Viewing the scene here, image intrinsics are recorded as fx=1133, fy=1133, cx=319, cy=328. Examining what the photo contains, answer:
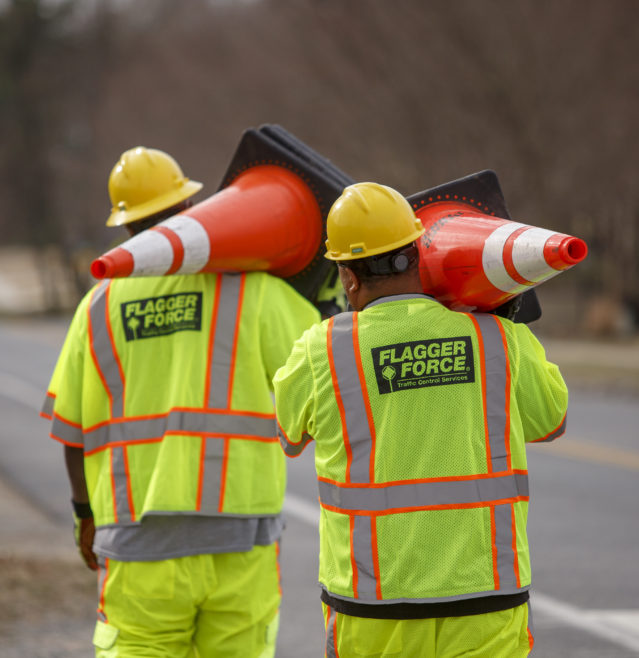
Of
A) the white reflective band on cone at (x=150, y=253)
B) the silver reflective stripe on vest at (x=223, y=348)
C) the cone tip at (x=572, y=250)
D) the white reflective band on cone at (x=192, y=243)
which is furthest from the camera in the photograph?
the silver reflective stripe on vest at (x=223, y=348)

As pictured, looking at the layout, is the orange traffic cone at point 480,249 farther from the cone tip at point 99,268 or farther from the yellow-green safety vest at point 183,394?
the cone tip at point 99,268

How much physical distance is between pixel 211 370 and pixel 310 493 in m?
5.96

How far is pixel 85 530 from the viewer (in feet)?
13.7

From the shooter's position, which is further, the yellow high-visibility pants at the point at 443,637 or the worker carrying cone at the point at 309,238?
the worker carrying cone at the point at 309,238

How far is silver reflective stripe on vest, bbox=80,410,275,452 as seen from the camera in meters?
3.79

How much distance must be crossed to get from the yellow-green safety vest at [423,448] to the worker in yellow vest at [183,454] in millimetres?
847

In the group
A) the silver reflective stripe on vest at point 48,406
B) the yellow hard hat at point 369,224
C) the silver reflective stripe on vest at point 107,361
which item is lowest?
the silver reflective stripe on vest at point 48,406

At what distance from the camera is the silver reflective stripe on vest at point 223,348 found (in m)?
3.82

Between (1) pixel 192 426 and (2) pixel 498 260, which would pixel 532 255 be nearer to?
(2) pixel 498 260

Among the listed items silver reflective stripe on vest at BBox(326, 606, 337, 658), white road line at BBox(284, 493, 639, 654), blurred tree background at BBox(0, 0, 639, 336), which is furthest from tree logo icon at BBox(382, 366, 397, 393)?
blurred tree background at BBox(0, 0, 639, 336)

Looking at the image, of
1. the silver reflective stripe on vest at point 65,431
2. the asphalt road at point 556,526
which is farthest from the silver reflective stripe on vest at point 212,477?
the asphalt road at point 556,526

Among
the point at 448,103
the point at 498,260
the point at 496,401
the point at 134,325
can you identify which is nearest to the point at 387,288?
the point at 498,260

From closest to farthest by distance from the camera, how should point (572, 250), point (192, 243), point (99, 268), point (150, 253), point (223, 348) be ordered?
point (572, 250) < point (99, 268) < point (150, 253) < point (192, 243) < point (223, 348)

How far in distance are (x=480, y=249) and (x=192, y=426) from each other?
1251 millimetres
